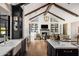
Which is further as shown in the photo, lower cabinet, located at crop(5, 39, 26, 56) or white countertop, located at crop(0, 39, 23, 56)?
lower cabinet, located at crop(5, 39, 26, 56)

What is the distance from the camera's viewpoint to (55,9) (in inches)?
225

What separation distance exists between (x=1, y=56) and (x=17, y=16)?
4556 millimetres

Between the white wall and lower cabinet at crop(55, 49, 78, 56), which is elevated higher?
the white wall

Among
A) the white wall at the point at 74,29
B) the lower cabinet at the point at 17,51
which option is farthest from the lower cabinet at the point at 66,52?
the white wall at the point at 74,29

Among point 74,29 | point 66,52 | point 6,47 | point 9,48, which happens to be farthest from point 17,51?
point 74,29

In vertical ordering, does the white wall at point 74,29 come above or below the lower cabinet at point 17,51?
above

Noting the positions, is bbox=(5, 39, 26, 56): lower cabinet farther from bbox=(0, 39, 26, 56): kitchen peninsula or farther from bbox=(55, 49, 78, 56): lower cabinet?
bbox=(55, 49, 78, 56): lower cabinet

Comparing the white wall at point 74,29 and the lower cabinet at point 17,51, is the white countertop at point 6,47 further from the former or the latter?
the white wall at point 74,29

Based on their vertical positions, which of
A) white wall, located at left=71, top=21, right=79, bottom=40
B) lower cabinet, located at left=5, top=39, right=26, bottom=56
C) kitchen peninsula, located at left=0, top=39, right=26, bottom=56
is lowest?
lower cabinet, located at left=5, top=39, right=26, bottom=56

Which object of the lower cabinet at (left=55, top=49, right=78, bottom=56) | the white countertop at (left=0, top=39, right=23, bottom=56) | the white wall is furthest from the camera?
the white wall

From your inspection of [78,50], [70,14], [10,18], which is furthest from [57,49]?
[10,18]

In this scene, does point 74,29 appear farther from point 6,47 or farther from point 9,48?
point 9,48

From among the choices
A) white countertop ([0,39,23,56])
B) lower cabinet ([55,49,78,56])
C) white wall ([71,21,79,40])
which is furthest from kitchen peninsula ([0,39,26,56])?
white wall ([71,21,79,40])

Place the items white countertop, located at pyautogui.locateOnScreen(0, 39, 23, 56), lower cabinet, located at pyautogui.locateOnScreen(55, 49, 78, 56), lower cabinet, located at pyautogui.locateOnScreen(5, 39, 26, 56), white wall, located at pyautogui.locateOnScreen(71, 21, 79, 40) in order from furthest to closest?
white wall, located at pyautogui.locateOnScreen(71, 21, 79, 40)
lower cabinet, located at pyautogui.locateOnScreen(55, 49, 78, 56)
lower cabinet, located at pyautogui.locateOnScreen(5, 39, 26, 56)
white countertop, located at pyautogui.locateOnScreen(0, 39, 23, 56)
